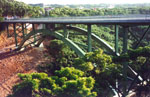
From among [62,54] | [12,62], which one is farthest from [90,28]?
[12,62]

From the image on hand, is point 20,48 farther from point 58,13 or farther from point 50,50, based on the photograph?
point 58,13

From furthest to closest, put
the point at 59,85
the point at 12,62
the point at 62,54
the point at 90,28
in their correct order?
the point at 12,62 < the point at 62,54 < the point at 90,28 < the point at 59,85

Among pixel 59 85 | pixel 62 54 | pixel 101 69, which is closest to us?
pixel 59 85

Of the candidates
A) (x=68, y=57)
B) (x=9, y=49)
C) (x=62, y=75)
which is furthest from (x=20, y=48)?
(x=62, y=75)

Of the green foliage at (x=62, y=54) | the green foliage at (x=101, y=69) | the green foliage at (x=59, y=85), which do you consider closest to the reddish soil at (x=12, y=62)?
the green foliage at (x=62, y=54)

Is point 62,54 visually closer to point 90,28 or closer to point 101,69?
point 90,28

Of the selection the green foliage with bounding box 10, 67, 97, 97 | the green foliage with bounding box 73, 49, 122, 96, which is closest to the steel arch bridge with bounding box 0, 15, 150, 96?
the green foliage with bounding box 73, 49, 122, 96

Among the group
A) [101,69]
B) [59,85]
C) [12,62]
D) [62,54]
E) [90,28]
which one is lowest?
[12,62]

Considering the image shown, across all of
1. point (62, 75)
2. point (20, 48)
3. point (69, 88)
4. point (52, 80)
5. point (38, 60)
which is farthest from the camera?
point (20, 48)
